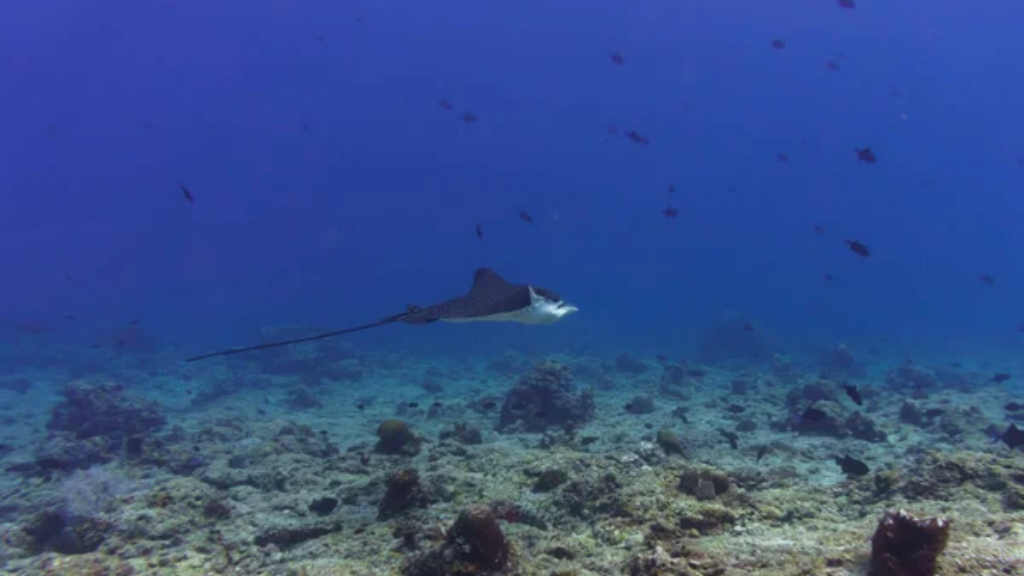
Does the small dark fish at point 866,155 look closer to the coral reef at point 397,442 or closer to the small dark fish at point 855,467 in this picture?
the small dark fish at point 855,467

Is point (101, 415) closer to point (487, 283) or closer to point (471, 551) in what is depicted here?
point (487, 283)

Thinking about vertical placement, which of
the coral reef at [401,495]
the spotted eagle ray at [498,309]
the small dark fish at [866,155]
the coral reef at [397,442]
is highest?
the small dark fish at [866,155]

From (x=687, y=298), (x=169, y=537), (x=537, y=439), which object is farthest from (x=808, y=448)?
(x=687, y=298)

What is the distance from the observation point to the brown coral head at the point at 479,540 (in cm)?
407

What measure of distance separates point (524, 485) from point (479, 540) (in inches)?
110

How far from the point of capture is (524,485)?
6.79 m

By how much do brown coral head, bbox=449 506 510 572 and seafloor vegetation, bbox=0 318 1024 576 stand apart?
0.04 ft

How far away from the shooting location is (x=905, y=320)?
81750 millimetres

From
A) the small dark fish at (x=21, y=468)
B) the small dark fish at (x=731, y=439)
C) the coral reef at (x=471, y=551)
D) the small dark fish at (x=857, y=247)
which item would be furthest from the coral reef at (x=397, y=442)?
the small dark fish at (x=857, y=247)

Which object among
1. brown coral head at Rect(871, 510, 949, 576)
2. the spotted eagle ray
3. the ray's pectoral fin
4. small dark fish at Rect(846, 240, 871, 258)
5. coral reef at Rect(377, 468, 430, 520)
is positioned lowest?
coral reef at Rect(377, 468, 430, 520)

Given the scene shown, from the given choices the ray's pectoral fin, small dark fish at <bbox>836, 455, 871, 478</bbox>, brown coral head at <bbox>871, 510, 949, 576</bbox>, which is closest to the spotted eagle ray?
the ray's pectoral fin

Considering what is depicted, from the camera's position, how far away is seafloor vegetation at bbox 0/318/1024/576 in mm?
4094

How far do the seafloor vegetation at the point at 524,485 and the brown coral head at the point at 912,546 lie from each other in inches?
0.4

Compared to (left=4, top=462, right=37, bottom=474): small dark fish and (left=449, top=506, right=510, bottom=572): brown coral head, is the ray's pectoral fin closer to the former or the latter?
(left=449, top=506, right=510, bottom=572): brown coral head
